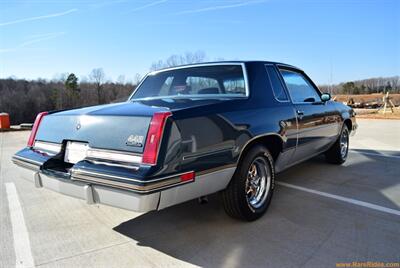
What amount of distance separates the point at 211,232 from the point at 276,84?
1906mm

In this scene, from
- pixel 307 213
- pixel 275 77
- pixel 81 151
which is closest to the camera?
pixel 81 151

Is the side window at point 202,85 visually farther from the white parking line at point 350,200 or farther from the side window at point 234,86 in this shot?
the white parking line at point 350,200

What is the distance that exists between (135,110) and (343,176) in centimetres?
365

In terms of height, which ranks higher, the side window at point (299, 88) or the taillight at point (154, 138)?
the side window at point (299, 88)

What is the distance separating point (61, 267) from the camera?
7.54ft

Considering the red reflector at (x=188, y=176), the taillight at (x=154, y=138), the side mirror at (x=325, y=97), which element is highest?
the side mirror at (x=325, y=97)

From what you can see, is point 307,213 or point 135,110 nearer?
point 135,110

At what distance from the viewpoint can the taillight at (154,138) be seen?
220cm

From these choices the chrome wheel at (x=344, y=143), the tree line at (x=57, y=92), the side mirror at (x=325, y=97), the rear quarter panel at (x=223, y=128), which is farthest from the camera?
the tree line at (x=57, y=92)

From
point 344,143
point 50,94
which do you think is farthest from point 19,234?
point 50,94

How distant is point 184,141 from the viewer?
7.62 ft

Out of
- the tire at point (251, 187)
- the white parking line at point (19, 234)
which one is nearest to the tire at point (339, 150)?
the tire at point (251, 187)

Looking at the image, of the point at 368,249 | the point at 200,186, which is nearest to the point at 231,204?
the point at 200,186

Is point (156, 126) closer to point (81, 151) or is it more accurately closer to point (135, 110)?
point (135, 110)
